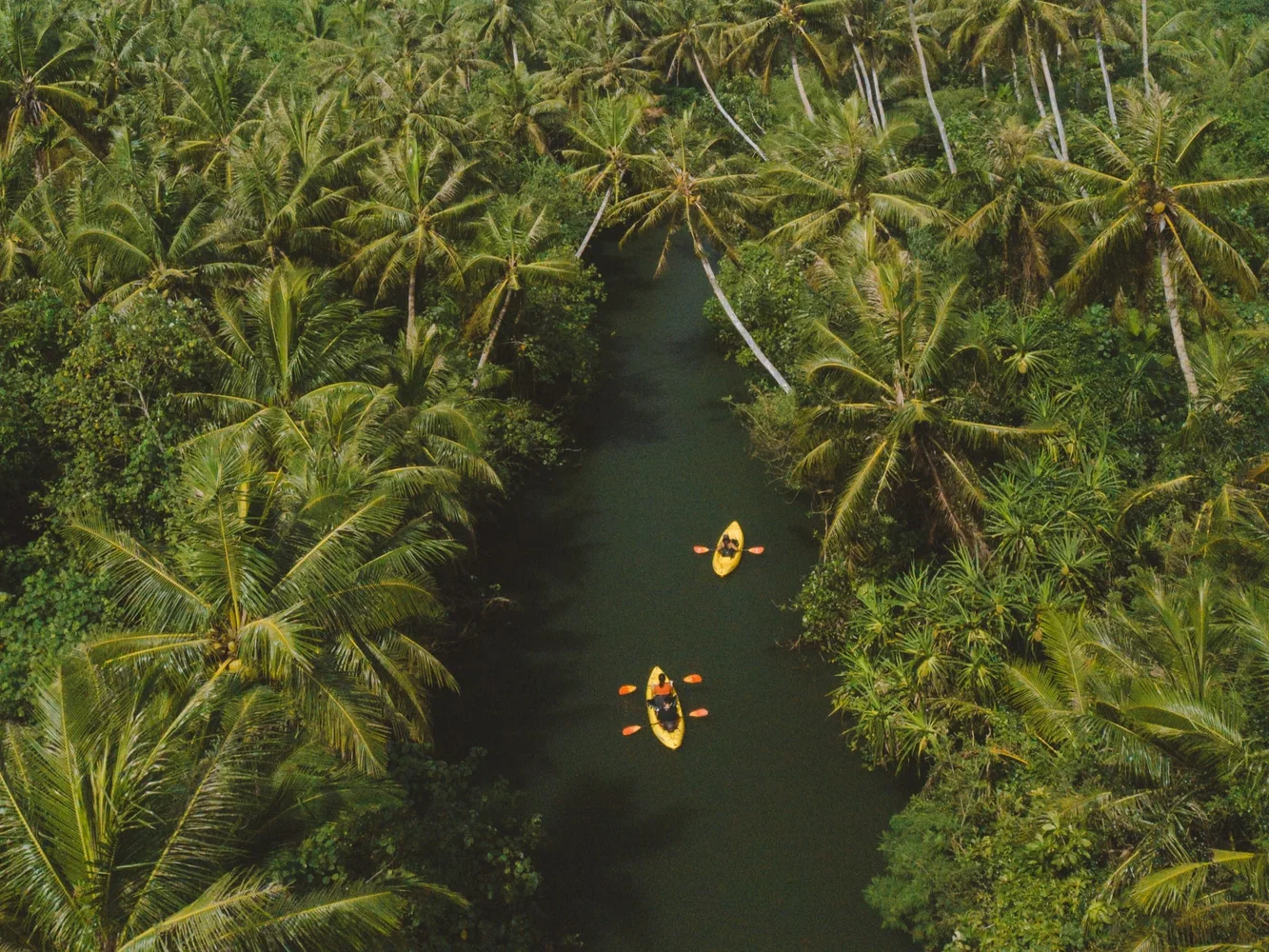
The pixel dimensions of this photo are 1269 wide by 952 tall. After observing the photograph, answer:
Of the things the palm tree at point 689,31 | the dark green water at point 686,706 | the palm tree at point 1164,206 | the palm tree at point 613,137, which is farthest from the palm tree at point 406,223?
the palm tree at point 689,31

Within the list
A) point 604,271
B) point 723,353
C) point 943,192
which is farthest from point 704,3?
point 943,192

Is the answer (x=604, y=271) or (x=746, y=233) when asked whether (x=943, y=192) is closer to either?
(x=746, y=233)

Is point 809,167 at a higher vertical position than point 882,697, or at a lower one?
higher

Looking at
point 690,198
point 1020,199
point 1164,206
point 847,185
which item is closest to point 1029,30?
point 1020,199

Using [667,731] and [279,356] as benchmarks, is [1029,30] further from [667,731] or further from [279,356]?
[279,356]

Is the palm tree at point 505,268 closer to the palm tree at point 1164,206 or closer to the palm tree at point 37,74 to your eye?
the palm tree at point 1164,206

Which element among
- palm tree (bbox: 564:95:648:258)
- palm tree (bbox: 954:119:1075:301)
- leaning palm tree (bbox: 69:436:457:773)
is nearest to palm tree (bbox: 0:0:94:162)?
palm tree (bbox: 564:95:648:258)
